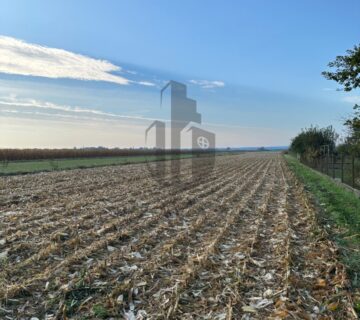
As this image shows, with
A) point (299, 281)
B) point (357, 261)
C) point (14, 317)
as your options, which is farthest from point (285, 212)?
point (14, 317)

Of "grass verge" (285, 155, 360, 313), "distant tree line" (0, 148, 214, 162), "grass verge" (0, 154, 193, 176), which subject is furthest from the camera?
"distant tree line" (0, 148, 214, 162)

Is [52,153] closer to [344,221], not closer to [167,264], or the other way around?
[344,221]

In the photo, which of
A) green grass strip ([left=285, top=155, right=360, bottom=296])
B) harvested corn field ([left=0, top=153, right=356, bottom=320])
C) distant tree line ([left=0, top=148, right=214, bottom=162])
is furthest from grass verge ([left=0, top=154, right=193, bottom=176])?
green grass strip ([left=285, top=155, right=360, bottom=296])

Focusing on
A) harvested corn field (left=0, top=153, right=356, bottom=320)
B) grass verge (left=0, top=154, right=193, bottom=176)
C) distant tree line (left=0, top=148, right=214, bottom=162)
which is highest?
distant tree line (left=0, top=148, right=214, bottom=162)

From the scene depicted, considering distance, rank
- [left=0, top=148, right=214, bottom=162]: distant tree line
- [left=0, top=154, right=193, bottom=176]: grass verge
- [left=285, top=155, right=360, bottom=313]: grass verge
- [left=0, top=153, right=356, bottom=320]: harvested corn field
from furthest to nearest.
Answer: [left=0, top=148, right=214, bottom=162]: distant tree line < [left=0, top=154, right=193, bottom=176]: grass verge < [left=285, top=155, right=360, bottom=313]: grass verge < [left=0, top=153, right=356, bottom=320]: harvested corn field

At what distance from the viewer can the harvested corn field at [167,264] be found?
492 cm

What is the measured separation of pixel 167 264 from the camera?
259 inches

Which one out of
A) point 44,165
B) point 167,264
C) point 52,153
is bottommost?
point 167,264

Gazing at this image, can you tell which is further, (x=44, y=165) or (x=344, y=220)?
(x=44, y=165)

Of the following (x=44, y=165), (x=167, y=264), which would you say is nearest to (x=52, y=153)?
(x=44, y=165)

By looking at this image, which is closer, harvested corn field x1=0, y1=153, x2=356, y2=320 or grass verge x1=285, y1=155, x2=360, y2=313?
harvested corn field x1=0, y1=153, x2=356, y2=320

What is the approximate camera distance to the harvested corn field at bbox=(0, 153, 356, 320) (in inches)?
194

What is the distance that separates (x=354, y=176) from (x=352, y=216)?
5890 millimetres

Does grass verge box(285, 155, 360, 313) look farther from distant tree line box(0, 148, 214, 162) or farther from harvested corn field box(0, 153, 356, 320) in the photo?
distant tree line box(0, 148, 214, 162)
